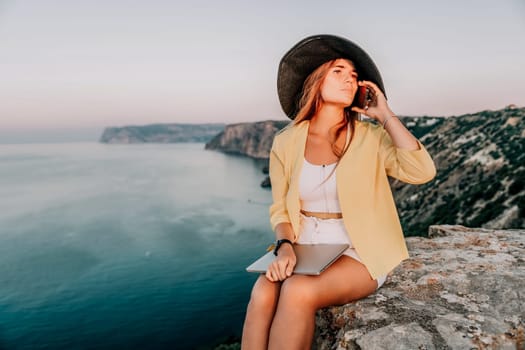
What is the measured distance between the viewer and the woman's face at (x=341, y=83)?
247cm

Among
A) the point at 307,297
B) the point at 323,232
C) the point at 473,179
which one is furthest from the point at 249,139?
the point at 307,297

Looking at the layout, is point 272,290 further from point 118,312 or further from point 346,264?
point 118,312

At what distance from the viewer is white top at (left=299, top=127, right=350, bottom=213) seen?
2344 mm

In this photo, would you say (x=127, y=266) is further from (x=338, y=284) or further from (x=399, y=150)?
(x=399, y=150)

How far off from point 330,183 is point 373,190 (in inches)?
10.1

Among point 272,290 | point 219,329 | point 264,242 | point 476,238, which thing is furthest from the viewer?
point 264,242

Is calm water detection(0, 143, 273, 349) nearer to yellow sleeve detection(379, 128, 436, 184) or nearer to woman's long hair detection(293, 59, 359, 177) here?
woman's long hair detection(293, 59, 359, 177)

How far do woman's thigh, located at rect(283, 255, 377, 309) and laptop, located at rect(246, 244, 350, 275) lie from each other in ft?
0.14

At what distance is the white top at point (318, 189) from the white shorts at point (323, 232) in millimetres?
69

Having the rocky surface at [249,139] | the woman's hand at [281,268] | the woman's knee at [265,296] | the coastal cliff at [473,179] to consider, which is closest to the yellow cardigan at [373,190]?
the woman's hand at [281,268]

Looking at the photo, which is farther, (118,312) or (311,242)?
(118,312)

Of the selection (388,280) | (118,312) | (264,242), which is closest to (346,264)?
(388,280)

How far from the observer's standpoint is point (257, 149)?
444 feet

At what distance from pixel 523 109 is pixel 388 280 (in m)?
42.1
